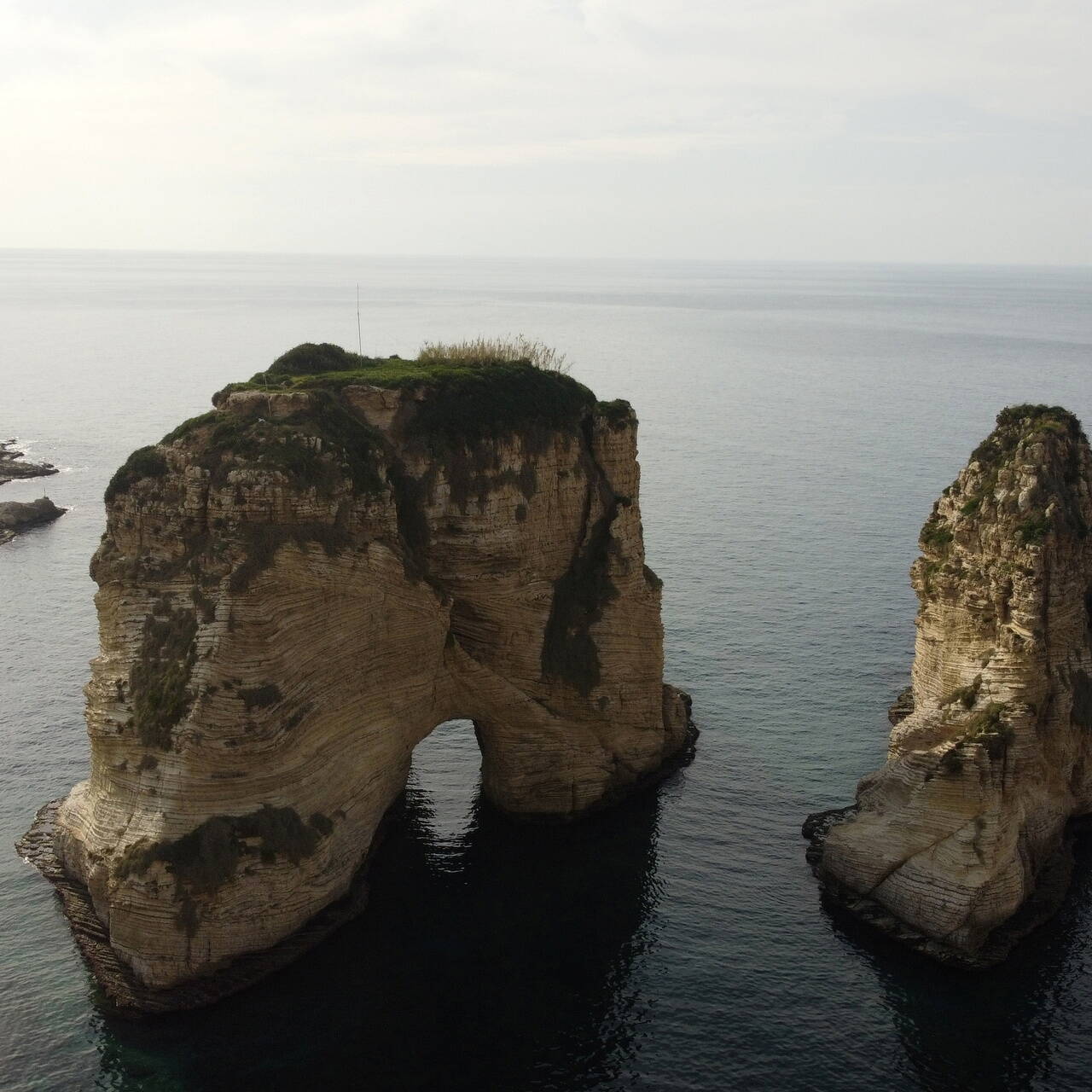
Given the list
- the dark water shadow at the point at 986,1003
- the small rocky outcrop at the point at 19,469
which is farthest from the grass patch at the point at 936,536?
the small rocky outcrop at the point at 19,469

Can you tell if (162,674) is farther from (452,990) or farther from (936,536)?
(936,536)

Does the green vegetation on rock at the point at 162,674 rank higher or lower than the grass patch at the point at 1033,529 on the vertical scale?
lower

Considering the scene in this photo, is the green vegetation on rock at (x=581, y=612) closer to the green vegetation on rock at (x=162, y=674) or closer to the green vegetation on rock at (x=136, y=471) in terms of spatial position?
the green vegetation on rock at (x=162, y=674)

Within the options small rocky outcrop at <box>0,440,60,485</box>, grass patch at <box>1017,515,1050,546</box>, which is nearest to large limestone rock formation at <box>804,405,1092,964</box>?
grass patch at <box>1017,515,1050,546</box>

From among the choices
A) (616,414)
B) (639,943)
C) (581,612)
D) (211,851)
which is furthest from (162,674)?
(616,414)

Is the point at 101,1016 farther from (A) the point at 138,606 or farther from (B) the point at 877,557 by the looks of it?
(B) the point at 877,557

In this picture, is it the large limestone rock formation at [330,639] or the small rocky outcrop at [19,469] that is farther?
the small rocky outcrop at [19,469]
